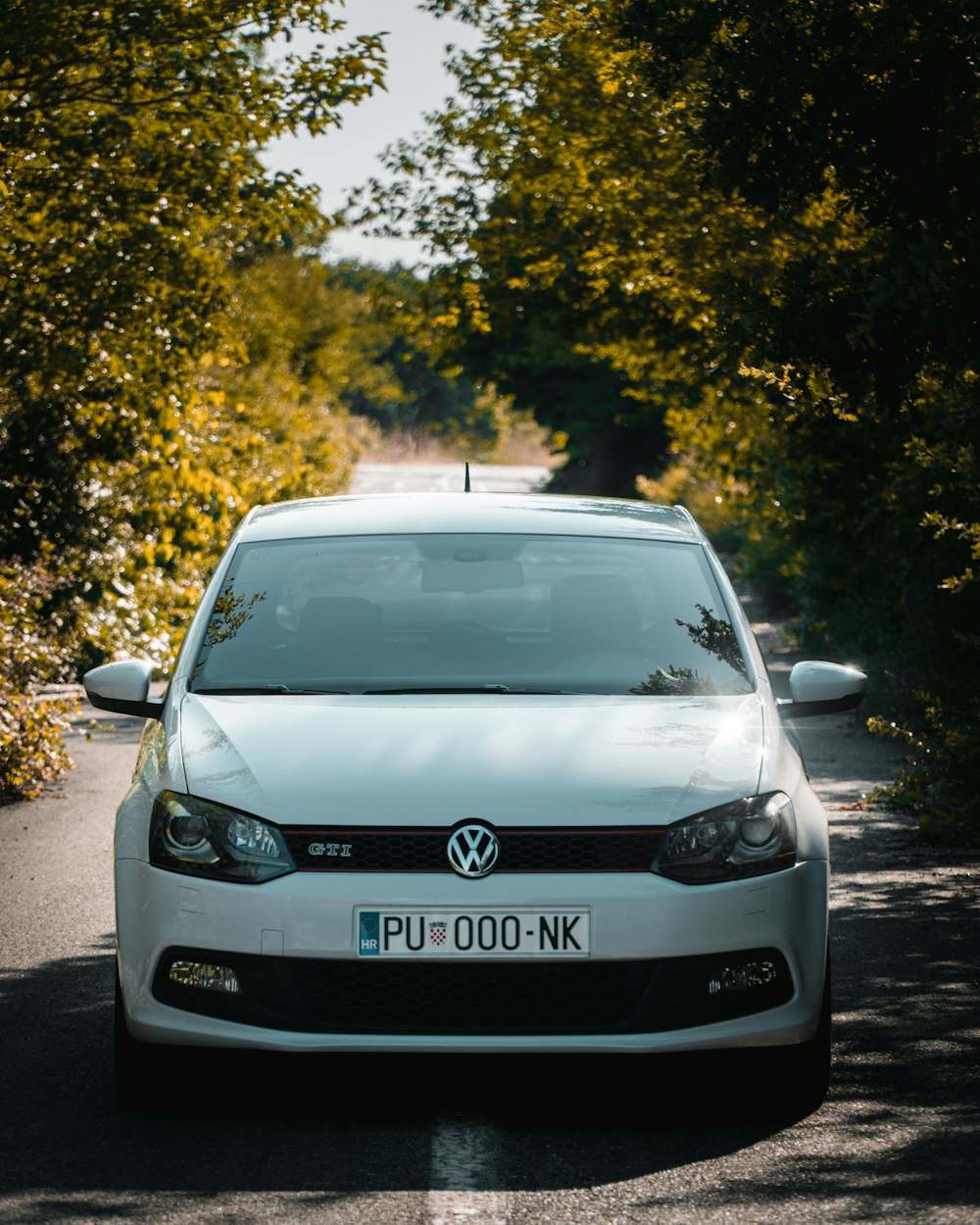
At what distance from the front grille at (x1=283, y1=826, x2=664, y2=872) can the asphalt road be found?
541 mm

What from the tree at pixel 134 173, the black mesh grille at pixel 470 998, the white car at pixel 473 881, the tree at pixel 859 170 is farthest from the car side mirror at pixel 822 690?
the tree at pixel 134 173

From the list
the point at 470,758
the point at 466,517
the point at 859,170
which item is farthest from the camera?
the point at 859,170

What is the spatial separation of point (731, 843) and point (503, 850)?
60 centimetres

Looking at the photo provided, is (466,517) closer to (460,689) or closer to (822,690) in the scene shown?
(460,689)

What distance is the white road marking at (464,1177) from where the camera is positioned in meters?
4.38

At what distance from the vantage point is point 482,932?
189 inches

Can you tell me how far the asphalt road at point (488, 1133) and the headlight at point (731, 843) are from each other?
60 centimetres

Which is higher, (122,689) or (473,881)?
(122,689)

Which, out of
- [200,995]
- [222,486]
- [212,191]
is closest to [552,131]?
[212,191]

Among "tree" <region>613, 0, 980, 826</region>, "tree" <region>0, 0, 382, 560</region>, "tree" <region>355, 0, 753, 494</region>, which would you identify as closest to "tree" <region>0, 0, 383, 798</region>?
"tree" <region>0, 0, 382, 560</region>

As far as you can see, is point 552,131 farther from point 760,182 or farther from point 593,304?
point 760,182

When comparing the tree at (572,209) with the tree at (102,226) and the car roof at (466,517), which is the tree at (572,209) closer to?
the tree at (102,226)

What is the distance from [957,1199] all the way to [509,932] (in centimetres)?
122

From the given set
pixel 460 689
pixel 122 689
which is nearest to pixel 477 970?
pixel 460 689
